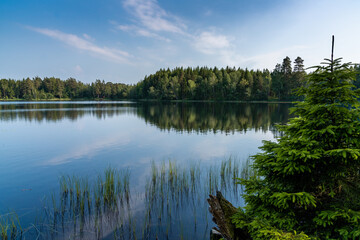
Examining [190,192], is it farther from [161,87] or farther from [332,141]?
[161,87]

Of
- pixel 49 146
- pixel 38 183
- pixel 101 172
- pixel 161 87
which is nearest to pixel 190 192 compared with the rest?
pixel 101 172

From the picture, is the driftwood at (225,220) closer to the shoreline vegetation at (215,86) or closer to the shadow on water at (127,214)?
the shadow on water at (127,214)

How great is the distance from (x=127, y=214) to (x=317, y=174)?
8014 mm

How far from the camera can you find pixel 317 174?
5.11 metres

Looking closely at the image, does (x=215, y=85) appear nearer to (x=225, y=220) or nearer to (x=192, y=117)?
(x=192, y=117)

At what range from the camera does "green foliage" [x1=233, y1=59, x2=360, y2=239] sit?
14.8 ft

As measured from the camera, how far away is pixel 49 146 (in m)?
23.8

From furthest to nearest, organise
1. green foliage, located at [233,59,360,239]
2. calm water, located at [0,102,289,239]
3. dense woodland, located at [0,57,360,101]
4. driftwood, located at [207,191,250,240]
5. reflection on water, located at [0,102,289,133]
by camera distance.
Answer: dense woodland, located at [0,57,360,101] < reflection on water, located at [0,102,289,133] < calm water, located at [0,102,289,239] < driftwood, located at [207,191,250,240] < green foliage, located at [233,59,360,239]

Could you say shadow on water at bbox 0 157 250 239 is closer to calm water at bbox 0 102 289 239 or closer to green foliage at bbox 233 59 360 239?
calm water at bbox 0 102 289 239

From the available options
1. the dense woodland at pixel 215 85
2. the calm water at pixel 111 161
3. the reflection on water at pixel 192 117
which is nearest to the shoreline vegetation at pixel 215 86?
the dense woodland at pixel 215 85

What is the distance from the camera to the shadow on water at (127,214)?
26.1 ft

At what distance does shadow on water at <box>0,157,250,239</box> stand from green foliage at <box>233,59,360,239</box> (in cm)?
399

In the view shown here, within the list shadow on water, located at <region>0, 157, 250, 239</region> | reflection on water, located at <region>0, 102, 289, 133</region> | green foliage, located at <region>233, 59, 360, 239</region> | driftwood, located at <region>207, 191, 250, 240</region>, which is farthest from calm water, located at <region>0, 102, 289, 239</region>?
reflection on water, located at <region>0, 102, 289, 133</region>

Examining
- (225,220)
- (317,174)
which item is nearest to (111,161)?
(225,220)
